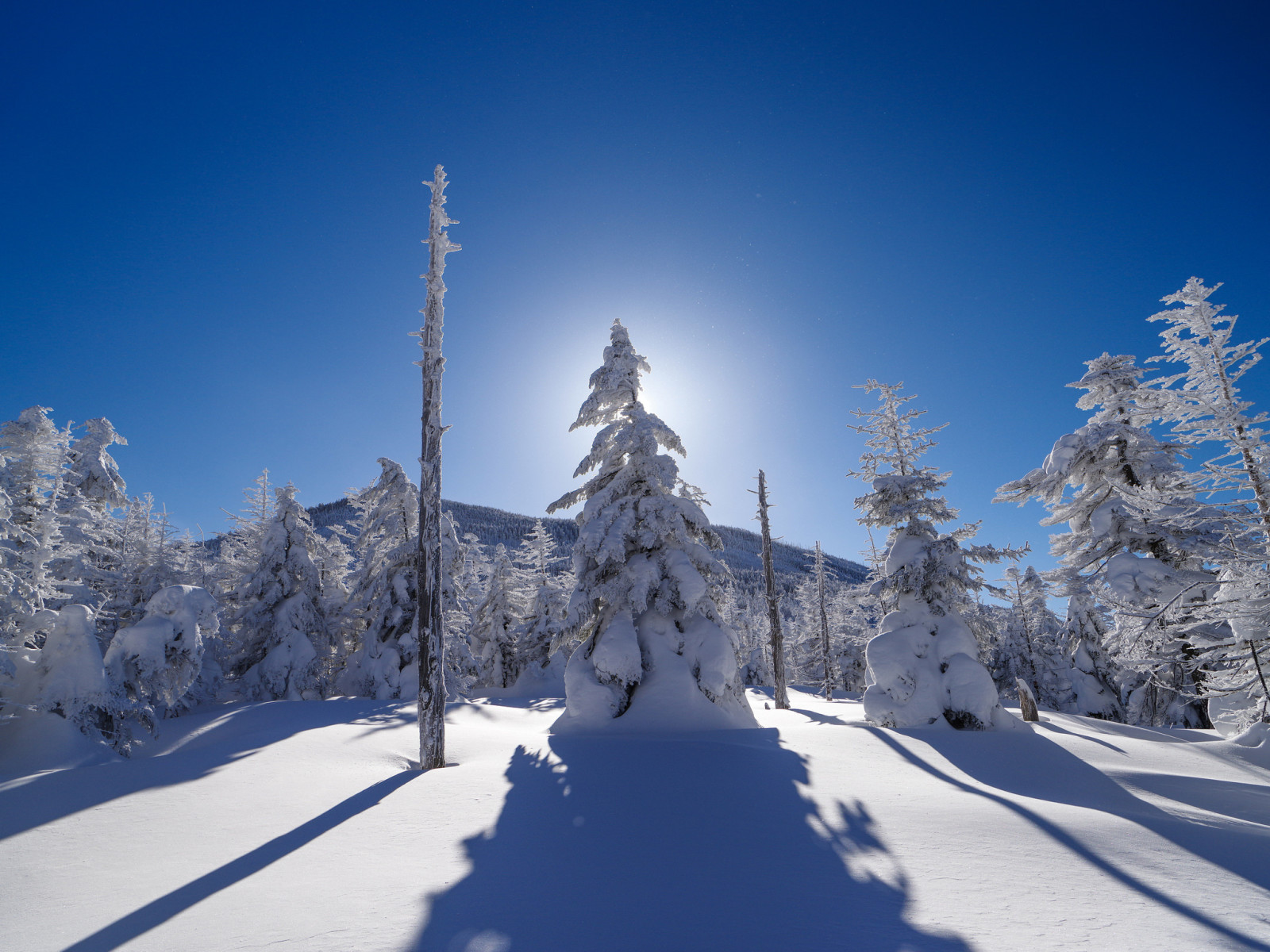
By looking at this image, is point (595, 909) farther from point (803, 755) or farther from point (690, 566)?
point (690, 566)

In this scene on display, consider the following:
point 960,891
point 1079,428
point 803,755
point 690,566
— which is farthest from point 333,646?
point 1079,428

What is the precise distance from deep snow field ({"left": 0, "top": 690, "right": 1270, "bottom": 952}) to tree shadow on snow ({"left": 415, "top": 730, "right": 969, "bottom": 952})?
0.09 ft

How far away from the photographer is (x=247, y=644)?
77.3ft

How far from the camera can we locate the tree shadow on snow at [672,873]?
A: 3.68 m

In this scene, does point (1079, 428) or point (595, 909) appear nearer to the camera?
point (595, 909)

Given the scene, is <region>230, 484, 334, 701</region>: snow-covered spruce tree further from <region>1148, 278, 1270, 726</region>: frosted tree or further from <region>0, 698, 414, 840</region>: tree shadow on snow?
<region>1148, 278, 1270, 726</region>: frosted tree

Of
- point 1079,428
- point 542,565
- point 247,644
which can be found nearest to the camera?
point 1079,428

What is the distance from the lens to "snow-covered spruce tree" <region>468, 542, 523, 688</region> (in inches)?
1355

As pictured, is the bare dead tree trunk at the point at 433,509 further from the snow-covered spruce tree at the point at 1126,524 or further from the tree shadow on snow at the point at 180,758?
the snow-covered spruce tree at the point at 1126,524

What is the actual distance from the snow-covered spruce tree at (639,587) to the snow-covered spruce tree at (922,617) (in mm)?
3880

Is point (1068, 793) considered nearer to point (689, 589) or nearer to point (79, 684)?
point (689, 589)

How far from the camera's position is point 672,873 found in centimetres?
484

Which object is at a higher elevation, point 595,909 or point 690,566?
point 690,566

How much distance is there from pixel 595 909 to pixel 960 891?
9.30ft
